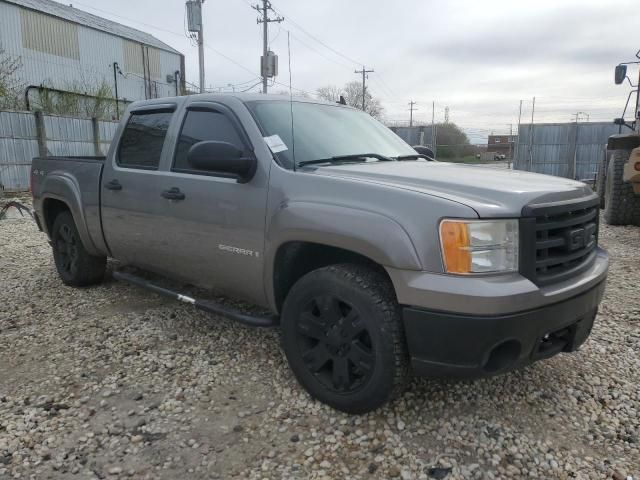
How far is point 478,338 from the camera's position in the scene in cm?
222

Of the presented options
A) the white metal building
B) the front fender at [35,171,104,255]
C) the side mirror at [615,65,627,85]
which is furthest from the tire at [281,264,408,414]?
the white metal building

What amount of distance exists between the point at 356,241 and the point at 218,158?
37.6 inches

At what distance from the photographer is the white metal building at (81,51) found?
97.0 feet

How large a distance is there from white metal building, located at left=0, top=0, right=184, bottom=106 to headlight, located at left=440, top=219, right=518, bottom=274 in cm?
3272

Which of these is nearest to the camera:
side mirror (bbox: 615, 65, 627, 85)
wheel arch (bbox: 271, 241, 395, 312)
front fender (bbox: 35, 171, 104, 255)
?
wheel arch (bbox: 271, 241, 395, 312)

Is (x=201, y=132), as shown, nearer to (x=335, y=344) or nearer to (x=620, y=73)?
(x=335, y=344)

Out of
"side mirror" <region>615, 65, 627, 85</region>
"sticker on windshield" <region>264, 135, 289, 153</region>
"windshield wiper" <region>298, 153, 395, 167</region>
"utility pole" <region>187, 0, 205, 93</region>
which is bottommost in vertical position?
"windshield wiper" <region>298, 153, 395, 167</region>

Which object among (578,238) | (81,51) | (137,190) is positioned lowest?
(578,238)

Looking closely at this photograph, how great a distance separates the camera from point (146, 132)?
4043mm

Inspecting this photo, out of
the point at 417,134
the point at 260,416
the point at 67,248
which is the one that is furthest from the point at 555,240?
the point at 417,134

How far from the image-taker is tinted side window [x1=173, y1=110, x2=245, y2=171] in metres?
3.34

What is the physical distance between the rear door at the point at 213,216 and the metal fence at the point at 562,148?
18620 mm

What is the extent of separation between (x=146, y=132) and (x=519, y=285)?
304 centimetres

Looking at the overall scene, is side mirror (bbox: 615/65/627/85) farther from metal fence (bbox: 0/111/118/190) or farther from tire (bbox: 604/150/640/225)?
metal fence (bbox: 0/111/118/190)
